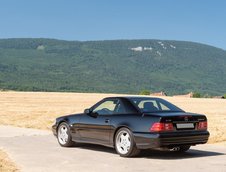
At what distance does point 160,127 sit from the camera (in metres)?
9.75

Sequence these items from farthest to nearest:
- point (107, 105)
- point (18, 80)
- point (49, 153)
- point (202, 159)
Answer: point (18, 80)
point (107, 105)
point (49, 153)
point (202, 159)

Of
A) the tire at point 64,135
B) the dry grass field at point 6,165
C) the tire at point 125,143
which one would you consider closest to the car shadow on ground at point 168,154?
the tire at point 125,143

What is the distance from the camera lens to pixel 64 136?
12.3 m

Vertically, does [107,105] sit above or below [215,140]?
above

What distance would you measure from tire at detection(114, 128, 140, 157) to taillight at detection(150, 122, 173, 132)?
0.53 meters

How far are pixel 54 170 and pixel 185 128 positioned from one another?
2919 millimetres

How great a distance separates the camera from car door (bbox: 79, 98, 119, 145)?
35.8 ft

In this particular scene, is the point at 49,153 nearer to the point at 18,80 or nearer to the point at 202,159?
the point at 202,159

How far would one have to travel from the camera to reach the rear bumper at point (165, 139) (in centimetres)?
970

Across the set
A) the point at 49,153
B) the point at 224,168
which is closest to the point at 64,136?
the point at 49,153

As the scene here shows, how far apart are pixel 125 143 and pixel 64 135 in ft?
8.05

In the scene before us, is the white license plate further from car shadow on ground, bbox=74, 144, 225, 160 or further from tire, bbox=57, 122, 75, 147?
tire, bbox=57, 122, 75, 147

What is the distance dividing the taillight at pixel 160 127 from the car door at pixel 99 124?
1.28 metres

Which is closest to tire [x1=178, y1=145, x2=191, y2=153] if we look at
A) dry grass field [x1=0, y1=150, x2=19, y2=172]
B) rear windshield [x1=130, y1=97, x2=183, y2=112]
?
rear windshield [x1=130, y1=97, x2=183, y2=112]
